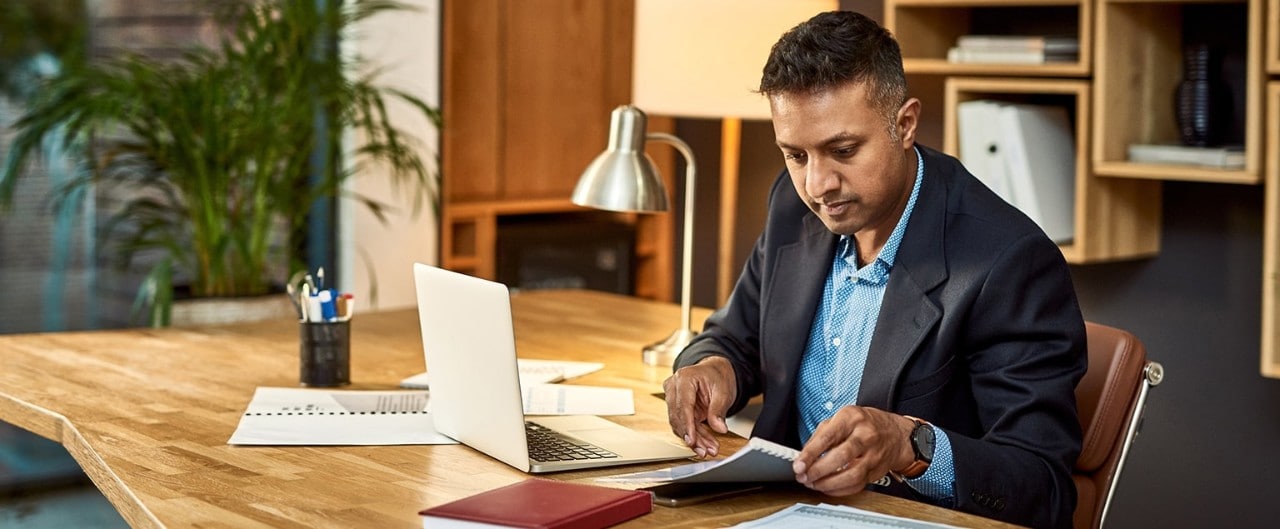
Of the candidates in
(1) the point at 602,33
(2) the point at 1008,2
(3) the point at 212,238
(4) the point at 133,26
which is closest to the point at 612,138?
(2) the point at 1008,2

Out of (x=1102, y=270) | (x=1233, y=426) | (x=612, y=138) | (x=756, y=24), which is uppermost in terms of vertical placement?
(x=756, y=24)

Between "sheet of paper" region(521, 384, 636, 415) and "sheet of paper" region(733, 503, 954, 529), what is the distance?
674 mm

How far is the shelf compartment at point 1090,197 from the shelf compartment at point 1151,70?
0.05 metres

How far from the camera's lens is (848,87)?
2.02 m

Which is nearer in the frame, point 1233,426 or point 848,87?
point 848,87

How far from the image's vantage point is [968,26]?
3883 millimetres

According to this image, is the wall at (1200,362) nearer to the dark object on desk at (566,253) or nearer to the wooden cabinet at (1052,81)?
the wooden cabinet at (1052,81)

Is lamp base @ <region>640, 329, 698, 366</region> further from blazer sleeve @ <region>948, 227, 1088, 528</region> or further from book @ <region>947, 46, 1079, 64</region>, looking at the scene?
book @ <region>947, 46, 1079, 64</region>

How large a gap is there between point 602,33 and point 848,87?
3.82 metres

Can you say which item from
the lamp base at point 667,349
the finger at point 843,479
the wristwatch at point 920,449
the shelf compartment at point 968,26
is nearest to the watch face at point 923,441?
the wristwatch at point 920,449

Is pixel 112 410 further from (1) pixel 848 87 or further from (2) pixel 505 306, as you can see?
(1) pixel 848 87

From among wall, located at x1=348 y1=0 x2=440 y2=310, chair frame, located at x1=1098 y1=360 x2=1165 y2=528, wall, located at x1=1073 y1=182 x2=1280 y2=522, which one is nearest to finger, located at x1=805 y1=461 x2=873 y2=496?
chair frame, located at x1=1098 y1=360 x2=1165 y2=528

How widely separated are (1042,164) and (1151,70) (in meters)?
0.32

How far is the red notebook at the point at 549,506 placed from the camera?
62.6 inches
